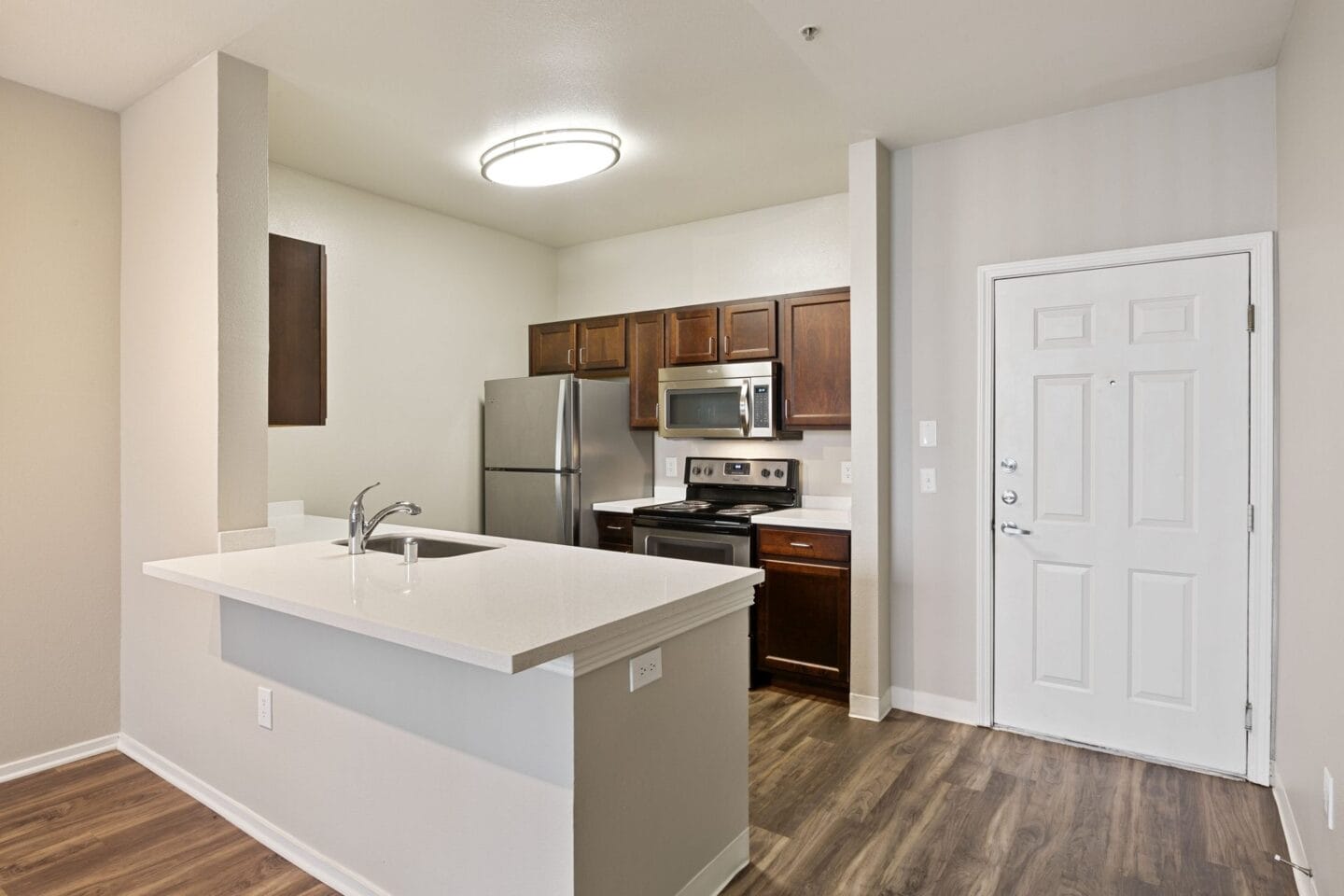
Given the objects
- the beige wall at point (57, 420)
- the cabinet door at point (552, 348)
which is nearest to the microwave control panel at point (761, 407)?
the cabinet door at point (552, 348)

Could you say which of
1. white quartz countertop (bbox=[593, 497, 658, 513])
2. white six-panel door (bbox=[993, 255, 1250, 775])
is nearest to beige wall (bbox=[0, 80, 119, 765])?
white quartz countertop (bbox=[593, 497, 658, 513])

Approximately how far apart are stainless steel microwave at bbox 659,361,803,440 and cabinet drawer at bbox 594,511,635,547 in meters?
0.57

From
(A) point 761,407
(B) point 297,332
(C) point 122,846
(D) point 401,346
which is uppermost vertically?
(D) point 401,346

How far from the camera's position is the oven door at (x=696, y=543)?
12.3 ft

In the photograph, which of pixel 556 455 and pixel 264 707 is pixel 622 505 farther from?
pixel 264 707

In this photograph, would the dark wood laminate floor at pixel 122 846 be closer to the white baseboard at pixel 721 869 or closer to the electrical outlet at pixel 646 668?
the white baseboard at pixel 721 869

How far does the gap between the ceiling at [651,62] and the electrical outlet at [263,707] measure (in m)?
2.11

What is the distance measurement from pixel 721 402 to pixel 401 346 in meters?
1.88

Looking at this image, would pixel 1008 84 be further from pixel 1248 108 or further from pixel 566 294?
pixel 566 294

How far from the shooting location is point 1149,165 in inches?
112

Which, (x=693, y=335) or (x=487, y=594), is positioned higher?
(x=693, y=335)

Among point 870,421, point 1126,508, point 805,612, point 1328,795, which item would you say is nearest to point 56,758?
point 805,612

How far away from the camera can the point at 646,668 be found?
5.88 feet

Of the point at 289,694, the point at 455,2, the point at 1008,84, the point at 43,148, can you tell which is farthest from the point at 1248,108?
the point at 43,148
